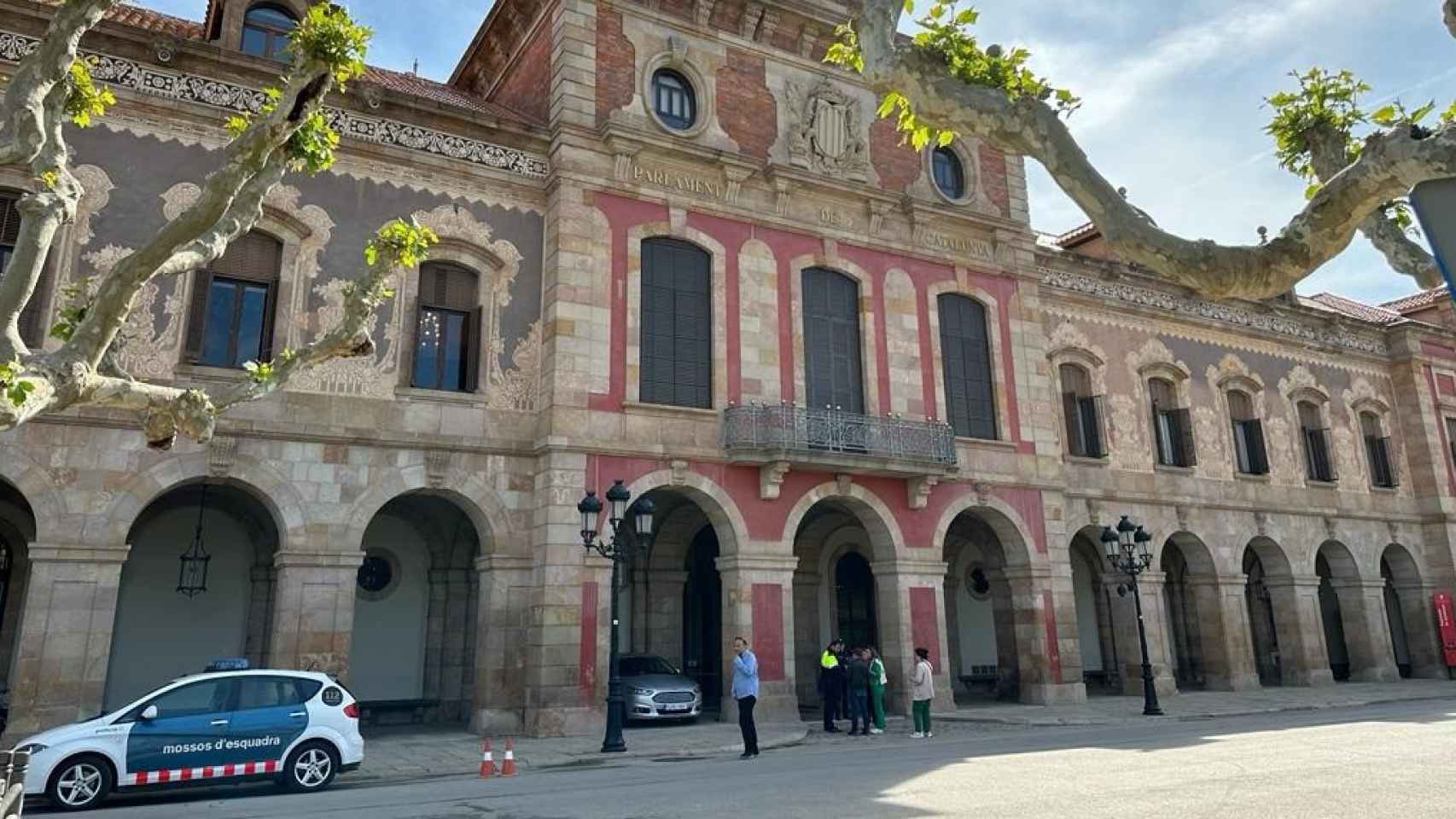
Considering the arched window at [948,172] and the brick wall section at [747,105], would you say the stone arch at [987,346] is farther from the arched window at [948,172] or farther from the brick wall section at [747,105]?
the brick wall section at [747,105]

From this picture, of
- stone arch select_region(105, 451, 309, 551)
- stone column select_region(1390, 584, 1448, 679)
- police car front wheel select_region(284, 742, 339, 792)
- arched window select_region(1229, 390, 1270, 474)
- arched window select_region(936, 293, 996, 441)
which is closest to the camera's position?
police car front wheel select_region(284, 742, 339, 792)

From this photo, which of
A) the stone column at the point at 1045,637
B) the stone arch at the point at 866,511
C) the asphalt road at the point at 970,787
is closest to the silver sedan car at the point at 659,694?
the stone arch at the point at 866,511

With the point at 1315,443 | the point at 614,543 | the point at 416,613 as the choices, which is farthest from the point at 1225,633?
the point at 416,613

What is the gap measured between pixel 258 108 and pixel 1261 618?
29728 mm

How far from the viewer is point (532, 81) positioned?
2089 cm

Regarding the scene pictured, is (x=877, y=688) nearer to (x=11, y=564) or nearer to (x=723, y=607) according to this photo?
(x=723, y=607)

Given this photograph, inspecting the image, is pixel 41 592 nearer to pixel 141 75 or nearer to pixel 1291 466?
pixel 141 75

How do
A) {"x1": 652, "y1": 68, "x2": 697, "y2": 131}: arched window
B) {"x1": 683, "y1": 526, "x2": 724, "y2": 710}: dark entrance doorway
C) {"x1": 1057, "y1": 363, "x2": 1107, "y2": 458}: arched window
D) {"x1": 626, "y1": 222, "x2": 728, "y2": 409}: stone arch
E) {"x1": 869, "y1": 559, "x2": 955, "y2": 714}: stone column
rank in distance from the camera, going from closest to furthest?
{"x1": 626, "y1": 222, "x2": 728, "y2": 409}: stone arch, {"x1": 869, "y1": 559, "x2": 955, "y2": 714}: stone column, {"x1": 652, "y1": 68, "x2": 697, "y2": 131}: arched window, {"x1": 683, "y1": 526, "x2": 724, "y2": 710}: dark entrance doorway, {"x1": 1057, "y1": 363, "x2": 1107, "y2": 458}: arched window

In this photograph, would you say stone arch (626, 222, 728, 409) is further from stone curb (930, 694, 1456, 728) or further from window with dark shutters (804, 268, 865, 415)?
stone curb (930, 694, 1456, 728)

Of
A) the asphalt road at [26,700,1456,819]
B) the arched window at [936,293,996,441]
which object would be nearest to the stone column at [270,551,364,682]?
the asphalt road at [26,700,1456,819]

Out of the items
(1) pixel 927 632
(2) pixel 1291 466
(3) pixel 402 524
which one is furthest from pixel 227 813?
(2) pixel 1291 466

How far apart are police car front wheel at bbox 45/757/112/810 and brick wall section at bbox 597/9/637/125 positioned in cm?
1390

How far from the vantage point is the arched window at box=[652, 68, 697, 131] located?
20281mm

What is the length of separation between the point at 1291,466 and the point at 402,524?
80.0ft
